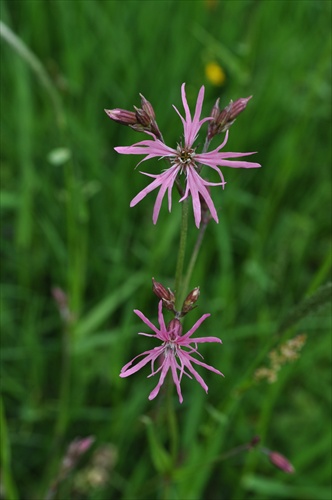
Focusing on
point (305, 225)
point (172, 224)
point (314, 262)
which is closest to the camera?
point (172, 224)

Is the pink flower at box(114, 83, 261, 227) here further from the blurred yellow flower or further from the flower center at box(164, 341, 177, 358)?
the blurred yellow flower

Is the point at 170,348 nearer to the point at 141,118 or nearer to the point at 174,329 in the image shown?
the point at 174,329

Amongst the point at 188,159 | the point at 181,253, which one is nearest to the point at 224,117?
the point at 188,159

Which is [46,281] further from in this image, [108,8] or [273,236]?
[108,8]

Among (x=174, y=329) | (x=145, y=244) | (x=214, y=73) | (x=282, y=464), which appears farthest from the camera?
(x=214, y=73)

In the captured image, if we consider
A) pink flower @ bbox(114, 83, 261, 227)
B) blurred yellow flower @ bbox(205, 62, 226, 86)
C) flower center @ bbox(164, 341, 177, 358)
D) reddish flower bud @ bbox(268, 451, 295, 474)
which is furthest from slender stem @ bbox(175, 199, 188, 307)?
blurred yellow flower @ bbox(205, 62, 226, 86)

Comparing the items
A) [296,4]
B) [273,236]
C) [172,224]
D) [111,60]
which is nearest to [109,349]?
[172,224]
